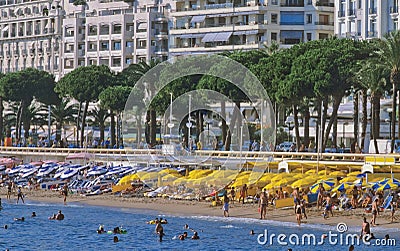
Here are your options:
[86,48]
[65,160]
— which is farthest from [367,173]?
[86,48]

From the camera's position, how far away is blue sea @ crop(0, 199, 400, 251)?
48125 millimetres

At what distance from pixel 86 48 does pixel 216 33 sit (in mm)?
25165

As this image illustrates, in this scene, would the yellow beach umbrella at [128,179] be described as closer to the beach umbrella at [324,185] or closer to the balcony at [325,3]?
the beach umbrella at [324,185]

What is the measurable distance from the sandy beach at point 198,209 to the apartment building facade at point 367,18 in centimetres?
3803

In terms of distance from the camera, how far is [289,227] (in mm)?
51875

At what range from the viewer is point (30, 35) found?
15012cm

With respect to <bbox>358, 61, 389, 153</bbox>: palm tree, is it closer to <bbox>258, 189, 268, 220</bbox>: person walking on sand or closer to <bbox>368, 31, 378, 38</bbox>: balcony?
<bbox>258, 189, 268, 220</bbox>: person walking on sand

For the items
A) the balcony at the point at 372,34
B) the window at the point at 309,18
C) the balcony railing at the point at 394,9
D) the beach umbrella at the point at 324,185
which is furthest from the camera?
the window at the point at 309,18

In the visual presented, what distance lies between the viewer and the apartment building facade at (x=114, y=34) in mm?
131375

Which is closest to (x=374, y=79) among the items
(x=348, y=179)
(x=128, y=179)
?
(x=348, y=179)

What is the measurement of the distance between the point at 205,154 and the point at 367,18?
101 ft

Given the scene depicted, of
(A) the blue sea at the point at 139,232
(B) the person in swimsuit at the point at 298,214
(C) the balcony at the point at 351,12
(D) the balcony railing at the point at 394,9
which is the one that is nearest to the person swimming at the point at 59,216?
(A) the blue sea at the point at 139,232

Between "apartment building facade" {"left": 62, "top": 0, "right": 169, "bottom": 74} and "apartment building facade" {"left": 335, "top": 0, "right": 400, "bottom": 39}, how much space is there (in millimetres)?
32924

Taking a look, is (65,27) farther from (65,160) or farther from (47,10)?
(65,160)
